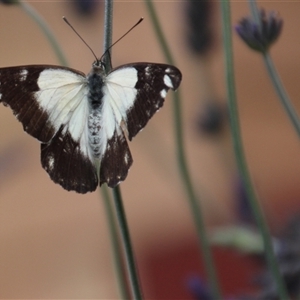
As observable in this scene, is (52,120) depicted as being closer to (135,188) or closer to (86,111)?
(86,111)

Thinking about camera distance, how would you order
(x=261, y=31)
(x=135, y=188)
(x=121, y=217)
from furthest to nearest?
1. (x=135, y=188)
2. (x=261, y=31)
3. (x=121, y=217)

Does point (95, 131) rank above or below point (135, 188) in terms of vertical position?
below

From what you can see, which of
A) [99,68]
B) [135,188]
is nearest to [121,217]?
[99,68]

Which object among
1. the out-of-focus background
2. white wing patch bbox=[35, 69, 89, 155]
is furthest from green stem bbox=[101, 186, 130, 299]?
the out-of-focus background

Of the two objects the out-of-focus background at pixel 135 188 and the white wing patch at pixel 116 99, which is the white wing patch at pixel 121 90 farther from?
the out-of-focus background at pixel 135 188

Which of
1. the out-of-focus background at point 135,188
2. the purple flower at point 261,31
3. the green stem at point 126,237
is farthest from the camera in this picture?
the out-of-focus background at point 135,188

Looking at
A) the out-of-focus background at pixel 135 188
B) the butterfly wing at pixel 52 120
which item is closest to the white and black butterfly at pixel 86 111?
the butterfly wing at pixel 52 120

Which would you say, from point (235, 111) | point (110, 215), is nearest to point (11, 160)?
point (110, 215)

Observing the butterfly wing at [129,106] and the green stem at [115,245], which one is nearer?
the butterfly wing at [129,106]
